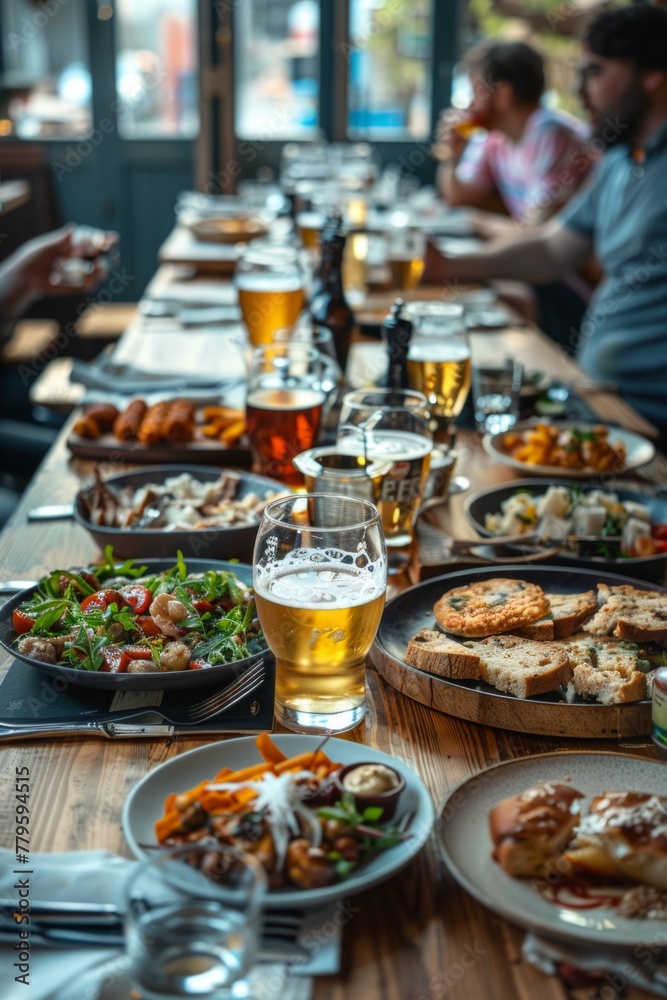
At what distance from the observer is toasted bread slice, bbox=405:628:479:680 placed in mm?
1198

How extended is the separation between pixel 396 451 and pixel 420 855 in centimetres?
72

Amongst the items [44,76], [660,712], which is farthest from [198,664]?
[44,76]

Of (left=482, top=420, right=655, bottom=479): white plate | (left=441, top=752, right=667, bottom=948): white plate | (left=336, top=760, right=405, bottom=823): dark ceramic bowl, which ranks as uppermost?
(left=336, top=760, right=405, bottom=823): dark ceramic bowl

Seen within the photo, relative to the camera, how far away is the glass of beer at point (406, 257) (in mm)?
3586

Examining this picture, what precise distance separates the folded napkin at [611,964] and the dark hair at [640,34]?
3731mm

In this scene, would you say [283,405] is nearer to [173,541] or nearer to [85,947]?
[173,541]

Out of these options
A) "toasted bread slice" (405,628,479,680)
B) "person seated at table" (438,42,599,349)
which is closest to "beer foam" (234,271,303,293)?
"toasted bread slice" (405,628,479,680)

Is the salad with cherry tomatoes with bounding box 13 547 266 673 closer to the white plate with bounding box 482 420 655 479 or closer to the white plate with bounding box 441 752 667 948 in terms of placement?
the white plate with bounding box 441 752 667 948

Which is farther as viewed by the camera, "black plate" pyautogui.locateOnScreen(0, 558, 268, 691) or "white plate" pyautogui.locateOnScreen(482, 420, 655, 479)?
"white plate" pyautogui.locateOnScreen(482, 420, 655, 479)

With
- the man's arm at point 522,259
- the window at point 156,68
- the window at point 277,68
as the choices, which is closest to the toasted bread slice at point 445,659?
the man's arm at point 522,259

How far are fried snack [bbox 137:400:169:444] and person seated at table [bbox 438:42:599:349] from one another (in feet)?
10.6

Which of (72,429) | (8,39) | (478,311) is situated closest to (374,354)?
(478,311)

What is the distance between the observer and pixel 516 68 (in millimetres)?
5730

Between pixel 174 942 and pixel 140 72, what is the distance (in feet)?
25.3
